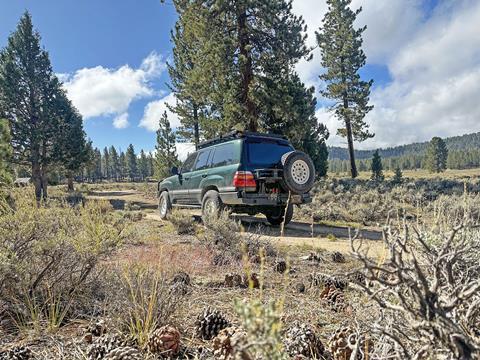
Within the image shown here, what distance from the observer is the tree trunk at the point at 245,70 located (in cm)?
1451

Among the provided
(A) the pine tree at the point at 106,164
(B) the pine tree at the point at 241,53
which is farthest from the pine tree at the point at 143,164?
(B) the pine tree at the point at 241,53

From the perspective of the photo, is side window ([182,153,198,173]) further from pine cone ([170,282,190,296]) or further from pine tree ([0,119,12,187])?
pine cone ([170,282,190,296])

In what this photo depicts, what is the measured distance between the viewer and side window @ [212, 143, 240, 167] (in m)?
7.51

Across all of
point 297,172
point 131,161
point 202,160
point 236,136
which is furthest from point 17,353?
point 131,161

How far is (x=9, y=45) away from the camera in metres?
23.3

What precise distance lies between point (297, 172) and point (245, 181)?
1.18 m

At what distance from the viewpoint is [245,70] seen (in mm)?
14828

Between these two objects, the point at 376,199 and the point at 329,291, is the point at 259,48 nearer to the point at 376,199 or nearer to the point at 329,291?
the point at 376,199

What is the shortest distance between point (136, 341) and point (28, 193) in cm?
222

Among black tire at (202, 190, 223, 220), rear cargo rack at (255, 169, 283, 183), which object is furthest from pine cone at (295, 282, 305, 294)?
black tire at (202, 190, 223, 220)

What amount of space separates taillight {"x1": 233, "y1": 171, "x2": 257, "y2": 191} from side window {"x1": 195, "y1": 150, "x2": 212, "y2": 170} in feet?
5.88

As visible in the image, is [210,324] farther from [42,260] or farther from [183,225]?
[183,225]

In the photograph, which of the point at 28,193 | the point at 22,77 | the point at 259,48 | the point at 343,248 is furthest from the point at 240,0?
the point at 22,77

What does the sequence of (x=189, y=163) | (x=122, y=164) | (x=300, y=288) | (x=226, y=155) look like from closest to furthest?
(x=300, y=288)
(x=226, y=155)
(x=189, y=163)
(x=122, y=164)
